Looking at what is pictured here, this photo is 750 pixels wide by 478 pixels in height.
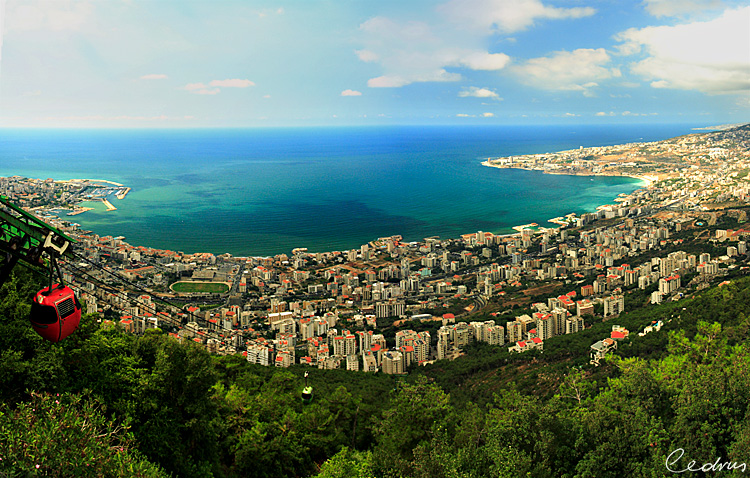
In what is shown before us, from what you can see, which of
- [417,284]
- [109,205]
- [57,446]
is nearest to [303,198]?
[109,205]

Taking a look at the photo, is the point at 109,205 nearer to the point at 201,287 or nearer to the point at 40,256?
the point at 201,287

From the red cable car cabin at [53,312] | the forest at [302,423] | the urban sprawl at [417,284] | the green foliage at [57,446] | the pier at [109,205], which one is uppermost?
the red cable car cabin at [53,312]

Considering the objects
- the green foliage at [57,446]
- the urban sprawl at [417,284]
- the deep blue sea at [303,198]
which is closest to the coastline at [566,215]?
the urban sprawl at [417,284]

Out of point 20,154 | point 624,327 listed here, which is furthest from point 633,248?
point 20,154

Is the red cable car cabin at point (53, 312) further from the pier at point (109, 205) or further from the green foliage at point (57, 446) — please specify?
the pier at point (109, 205)

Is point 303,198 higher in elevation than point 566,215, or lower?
higher

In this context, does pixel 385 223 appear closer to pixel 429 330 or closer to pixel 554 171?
pixel 429 330

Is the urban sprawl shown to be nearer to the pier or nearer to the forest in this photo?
the pier
